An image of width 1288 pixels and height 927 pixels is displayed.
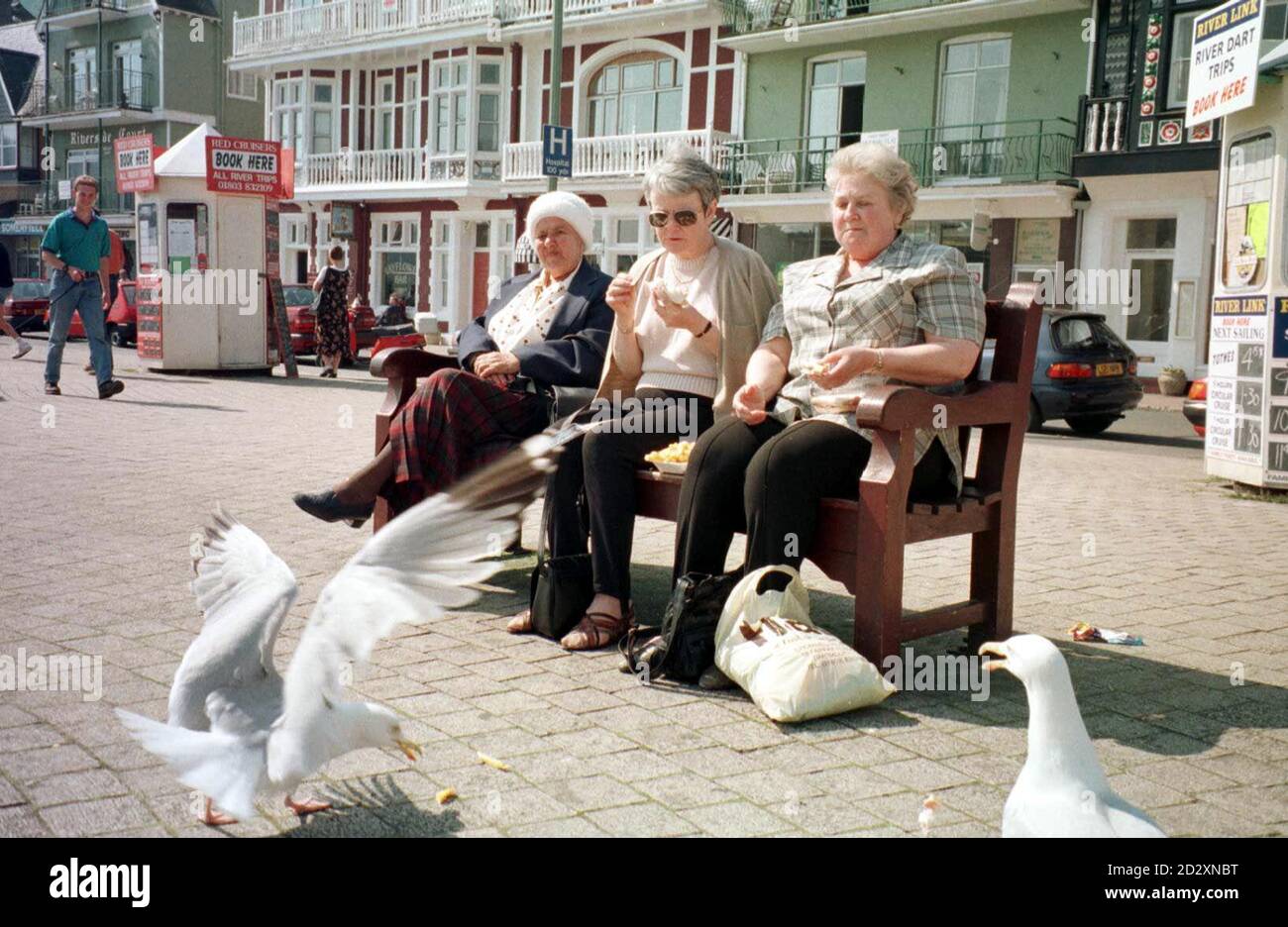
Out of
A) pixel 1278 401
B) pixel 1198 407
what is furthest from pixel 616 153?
pixel 1278 401

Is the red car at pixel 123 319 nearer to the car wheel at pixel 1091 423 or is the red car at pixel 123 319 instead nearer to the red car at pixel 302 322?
the red car at pixel 302 322

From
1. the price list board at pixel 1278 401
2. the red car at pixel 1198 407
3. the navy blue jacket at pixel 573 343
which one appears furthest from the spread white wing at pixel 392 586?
the red car at pixel 1198 407

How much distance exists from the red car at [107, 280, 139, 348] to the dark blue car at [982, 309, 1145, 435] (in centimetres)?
1826

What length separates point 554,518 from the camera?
439 centimetres

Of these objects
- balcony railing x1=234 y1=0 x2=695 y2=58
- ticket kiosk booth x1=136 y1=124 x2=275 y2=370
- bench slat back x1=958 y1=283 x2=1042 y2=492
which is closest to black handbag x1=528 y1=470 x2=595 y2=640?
bench slat back x1=958 y1=283 x2=1042 y2=492

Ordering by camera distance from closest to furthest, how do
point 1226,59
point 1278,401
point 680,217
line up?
point 680,217, point 1278,401, point 1226,59

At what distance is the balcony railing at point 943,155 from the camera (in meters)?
23.4

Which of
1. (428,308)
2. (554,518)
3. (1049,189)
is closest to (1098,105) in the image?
(1049,189)

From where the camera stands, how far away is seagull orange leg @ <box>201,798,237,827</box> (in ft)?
8.72

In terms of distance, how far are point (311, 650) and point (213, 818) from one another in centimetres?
54

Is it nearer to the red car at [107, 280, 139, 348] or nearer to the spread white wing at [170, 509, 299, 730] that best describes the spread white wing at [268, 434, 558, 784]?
the spread white wing at [170, 509, 299, 730]

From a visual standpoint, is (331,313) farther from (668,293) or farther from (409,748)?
(409,748)

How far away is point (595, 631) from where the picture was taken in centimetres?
413
